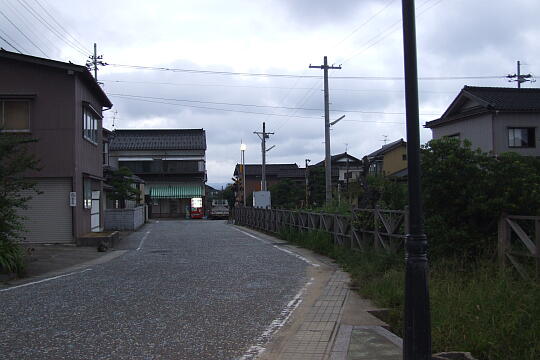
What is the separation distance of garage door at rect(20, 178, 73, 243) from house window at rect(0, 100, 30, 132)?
2.09 meters

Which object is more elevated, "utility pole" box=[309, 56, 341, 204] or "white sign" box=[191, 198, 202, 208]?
"utility pole" box=[309, 56, 341, 204]

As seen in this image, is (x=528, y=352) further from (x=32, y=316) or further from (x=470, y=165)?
(x=32, y=316)

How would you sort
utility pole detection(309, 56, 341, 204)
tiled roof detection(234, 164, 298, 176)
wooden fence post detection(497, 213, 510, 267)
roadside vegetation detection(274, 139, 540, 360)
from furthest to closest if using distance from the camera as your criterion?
1. tiled roof detection(234, 164, 298, 176)
2. utility pole detection(309, 56, 341, 204)
3. wooden fence post detection(497, 213, 510, 267)
4. roadside vegetation detection(274, 139, 540, 360)

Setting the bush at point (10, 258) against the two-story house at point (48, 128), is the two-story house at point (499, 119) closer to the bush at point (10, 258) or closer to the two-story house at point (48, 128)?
the two-story house at point (48, 128)

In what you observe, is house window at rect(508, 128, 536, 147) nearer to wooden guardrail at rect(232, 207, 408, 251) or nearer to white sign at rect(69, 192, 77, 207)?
wooden guardrail at rect(232, 207, 408, 251)

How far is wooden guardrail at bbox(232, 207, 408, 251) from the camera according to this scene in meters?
11.4

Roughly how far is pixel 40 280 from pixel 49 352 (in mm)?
6110

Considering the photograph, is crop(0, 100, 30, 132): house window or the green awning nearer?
crop(0, 100, 30, 132): house window

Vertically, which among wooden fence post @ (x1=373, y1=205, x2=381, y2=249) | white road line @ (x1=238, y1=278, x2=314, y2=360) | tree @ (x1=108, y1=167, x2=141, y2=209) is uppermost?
tree @ (x1=108, y1=167, x2=141, y2=209)

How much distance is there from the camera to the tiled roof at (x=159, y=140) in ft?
206

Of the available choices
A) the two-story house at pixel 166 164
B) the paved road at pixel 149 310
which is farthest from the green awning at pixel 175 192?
the paved road at pixel 149 310

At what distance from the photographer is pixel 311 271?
40.8 ft

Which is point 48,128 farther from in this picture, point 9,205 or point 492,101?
point 492,101

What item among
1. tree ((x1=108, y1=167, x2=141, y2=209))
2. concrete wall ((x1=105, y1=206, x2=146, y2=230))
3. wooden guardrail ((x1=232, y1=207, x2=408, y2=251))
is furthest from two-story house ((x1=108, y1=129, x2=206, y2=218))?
wooden guardrail ((x1=232, y1=207, x2=408, y2=251))
